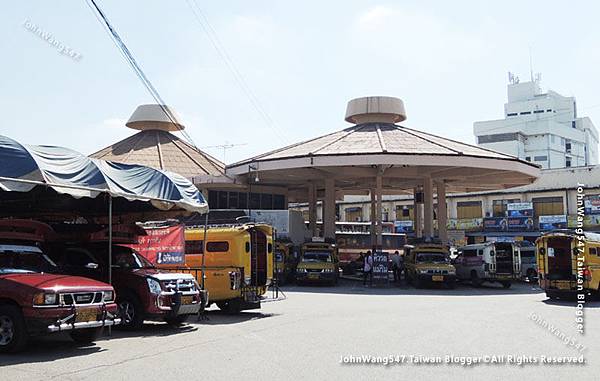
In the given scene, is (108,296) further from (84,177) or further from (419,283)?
(419,283)

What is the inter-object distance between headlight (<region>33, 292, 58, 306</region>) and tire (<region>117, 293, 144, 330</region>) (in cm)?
309

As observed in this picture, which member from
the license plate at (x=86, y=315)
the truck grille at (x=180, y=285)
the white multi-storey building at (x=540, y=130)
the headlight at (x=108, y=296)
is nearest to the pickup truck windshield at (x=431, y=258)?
the truck grille at (x=180, y=285)

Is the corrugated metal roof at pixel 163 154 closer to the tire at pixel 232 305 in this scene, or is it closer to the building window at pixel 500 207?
the tire at pixel 232 305

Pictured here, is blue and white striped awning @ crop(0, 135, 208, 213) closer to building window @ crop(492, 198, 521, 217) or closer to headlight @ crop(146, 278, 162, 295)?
headlight @ crop(146, 278, 162, 295)

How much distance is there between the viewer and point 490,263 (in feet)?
105

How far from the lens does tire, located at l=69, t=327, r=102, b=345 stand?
11.3 meters

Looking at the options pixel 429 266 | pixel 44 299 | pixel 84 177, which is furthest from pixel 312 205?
pixel 44 299

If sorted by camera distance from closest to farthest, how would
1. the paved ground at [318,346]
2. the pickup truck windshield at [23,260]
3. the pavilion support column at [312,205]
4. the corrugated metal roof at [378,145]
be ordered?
the paved ground at [318,346] → the pickup truck windshield at [23,260] → the corrugated metal roof at [378,145] → the pavilion support column at [312,205]

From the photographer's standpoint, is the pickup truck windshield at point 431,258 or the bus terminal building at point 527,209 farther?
the bus terminal building at point 527,209

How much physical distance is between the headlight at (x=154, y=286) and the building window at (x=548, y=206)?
5164cm

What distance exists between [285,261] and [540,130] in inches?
3289

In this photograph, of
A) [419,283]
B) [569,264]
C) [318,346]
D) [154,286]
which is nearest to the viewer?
[318,346]

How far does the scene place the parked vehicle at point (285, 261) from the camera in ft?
105

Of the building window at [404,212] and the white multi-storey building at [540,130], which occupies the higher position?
the white multi-storey building at [540,130]
